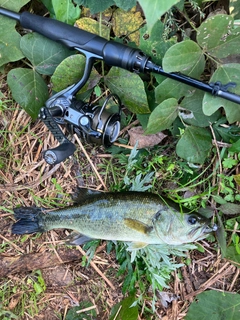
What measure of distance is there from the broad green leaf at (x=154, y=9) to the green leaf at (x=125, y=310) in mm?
1957

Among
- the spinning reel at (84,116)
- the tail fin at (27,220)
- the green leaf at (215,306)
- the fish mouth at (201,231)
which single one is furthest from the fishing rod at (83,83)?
the green leaf at (215,306)

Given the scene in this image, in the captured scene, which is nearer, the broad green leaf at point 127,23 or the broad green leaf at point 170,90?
the broad green leaf at point 170,90

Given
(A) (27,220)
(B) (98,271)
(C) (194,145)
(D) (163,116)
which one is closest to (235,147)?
(C) (194,145)

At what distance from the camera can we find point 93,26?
236cm

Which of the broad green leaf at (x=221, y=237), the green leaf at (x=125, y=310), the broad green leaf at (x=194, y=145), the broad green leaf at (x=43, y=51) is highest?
the broad green leaf at (x=43, y=51)

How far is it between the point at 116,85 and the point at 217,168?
88cm

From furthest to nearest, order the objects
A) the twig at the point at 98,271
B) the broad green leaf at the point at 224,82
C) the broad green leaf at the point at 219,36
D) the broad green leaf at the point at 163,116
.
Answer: the twig at the point at 98,271
the broad green leaf at the point at 163,116
the broad green leaf at the point at 224,82
the broad green leaf at the point at 219,36

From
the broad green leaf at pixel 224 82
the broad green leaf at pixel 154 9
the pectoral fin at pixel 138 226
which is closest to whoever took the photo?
the broad green leaf at pixel 154 9

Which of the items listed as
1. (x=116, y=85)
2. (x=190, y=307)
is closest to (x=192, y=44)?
(x=116, y=85)

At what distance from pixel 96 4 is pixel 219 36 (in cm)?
77

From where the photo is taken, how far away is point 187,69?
82.0 inches

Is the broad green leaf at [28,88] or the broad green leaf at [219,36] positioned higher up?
the broad green leaf at [219,36]

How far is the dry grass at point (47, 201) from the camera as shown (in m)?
2.63

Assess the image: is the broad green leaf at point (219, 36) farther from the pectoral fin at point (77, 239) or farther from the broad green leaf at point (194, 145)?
the pectoral fin at point (77, 239)
